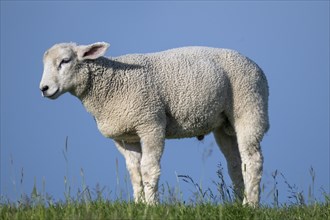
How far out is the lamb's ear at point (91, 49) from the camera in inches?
358

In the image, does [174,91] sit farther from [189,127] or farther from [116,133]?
[116,133]

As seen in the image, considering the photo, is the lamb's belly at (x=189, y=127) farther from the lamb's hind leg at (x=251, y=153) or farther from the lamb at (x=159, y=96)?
the lamb's hind leg at (x=251, y=153)

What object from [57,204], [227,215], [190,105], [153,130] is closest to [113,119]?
[153,130]

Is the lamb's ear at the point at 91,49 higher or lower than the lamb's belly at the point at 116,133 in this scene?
higher

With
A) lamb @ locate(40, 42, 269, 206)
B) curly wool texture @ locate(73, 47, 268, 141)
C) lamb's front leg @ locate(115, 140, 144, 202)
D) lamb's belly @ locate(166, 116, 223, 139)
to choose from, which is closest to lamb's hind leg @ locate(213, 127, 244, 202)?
lamb @ locate(40, 42, 269, 206)

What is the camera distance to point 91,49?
9180 millimetres

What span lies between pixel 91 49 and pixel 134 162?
Answer: 184 cm

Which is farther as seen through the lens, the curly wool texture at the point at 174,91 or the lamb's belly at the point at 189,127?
the lamb's belly at the point at 189,127

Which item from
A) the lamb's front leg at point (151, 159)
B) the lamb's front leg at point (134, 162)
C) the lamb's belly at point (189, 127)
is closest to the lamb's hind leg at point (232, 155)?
the lamb's belly at point (189, 127)

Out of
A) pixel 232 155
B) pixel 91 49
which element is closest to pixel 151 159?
pixel 91 49

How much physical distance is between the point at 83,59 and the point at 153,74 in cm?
110

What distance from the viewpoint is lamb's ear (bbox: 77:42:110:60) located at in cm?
909

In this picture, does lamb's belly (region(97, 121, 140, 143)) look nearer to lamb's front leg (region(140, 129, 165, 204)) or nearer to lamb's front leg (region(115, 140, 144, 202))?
lamb's front leg (region(115, 140, 144, 202))

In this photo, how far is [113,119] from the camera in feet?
29.8
